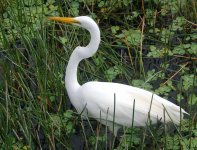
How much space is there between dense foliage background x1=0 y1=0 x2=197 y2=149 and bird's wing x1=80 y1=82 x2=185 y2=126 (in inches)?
4.0

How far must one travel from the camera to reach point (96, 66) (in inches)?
140

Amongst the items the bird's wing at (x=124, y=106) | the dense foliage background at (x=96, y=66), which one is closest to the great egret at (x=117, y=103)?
the bird's wing at (x=124, y=106)

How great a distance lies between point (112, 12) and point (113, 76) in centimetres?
91

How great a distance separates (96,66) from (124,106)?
79 centimetres

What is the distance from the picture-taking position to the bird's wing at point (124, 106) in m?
2.83

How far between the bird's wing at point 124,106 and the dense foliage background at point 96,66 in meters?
0.10

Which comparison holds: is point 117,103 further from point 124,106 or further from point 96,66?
point 96,66

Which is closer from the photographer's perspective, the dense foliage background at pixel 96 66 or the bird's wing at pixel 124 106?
the bird's wing at pixel 124 106

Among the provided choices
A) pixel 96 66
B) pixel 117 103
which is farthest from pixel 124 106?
pixel 96 66

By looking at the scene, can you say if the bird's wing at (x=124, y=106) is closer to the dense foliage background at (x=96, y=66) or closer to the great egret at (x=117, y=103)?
the great egret at (x=117, y=103)

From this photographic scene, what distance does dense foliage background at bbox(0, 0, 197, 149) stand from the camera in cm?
296

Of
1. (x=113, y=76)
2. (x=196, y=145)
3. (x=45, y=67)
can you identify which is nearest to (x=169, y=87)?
(x=113, y=76)

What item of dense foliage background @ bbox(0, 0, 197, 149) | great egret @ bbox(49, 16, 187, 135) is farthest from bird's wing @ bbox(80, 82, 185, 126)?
dense foliage background @ bbox(0, 0, 197, 149)

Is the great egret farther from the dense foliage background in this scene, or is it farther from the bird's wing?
the dense foliage background
